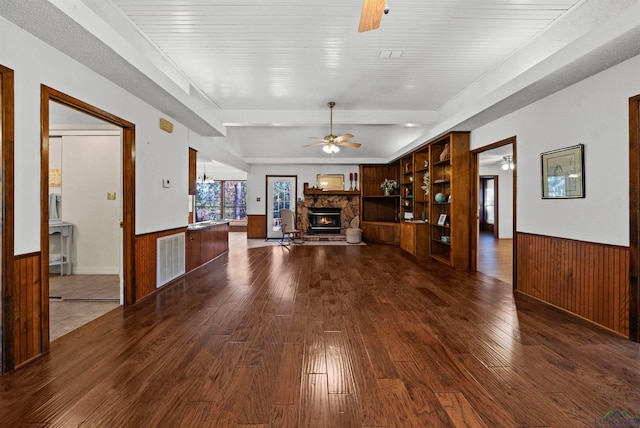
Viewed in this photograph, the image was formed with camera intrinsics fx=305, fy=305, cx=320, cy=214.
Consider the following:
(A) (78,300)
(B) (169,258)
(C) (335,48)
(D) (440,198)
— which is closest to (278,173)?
(D) (440,198)

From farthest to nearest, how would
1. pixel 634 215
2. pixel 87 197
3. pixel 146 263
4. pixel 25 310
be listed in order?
pixel 87 197, pixel 146 263, pixel 634 215, pixel 25 310

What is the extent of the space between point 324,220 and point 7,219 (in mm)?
8217

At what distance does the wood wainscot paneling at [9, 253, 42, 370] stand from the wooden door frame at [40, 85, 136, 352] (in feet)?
0.11

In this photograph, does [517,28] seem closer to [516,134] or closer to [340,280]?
[516,134]

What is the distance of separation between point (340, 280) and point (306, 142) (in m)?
5.16

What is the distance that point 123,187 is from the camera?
3.46m

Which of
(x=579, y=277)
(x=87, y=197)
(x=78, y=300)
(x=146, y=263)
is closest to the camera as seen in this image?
(x=579, y=277)

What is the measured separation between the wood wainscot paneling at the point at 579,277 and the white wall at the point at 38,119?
478 cm

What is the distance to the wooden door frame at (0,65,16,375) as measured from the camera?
2027 millimetres

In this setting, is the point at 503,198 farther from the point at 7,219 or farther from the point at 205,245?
the point at 7,219

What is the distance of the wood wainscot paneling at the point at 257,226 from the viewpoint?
10.1 metres

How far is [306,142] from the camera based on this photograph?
28.5 feet

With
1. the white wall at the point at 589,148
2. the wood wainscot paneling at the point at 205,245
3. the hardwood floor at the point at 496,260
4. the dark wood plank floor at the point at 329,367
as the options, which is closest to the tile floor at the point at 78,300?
the dark wood plank floor at the point at 329,367

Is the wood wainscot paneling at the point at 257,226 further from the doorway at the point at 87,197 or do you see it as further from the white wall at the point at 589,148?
the white wall at the point at 589,148
